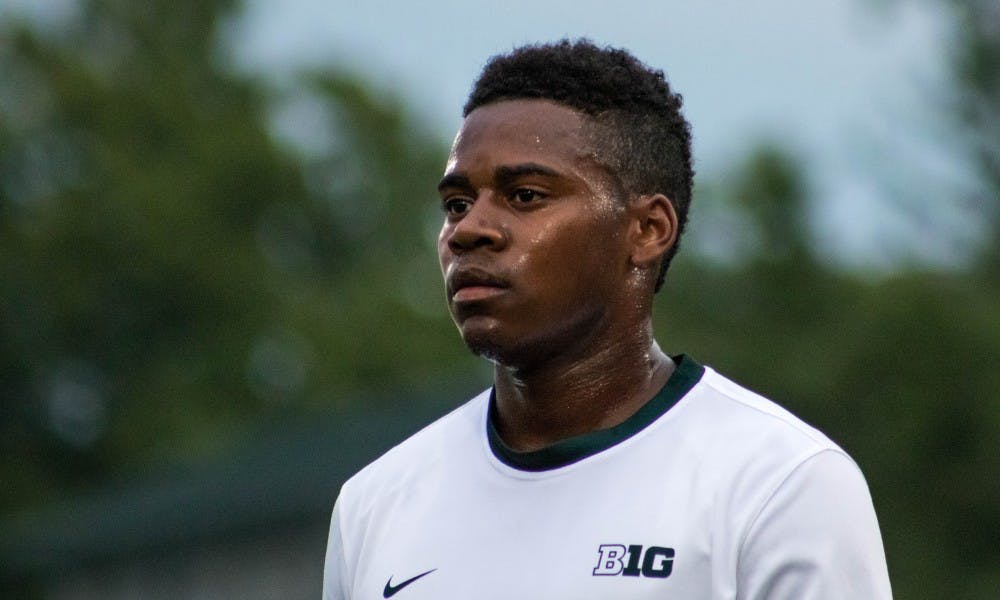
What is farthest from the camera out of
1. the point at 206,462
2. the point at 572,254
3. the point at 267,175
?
the point at 267,175

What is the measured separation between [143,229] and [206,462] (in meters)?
7.03

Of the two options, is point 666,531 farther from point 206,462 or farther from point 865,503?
point 206,462

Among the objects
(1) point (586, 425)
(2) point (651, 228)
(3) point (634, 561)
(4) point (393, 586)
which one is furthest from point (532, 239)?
(4) point (393, 586)

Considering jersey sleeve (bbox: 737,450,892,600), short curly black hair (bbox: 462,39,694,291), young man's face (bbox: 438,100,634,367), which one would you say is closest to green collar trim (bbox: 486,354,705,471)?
young man's face (bbox: 438,100,634,367)

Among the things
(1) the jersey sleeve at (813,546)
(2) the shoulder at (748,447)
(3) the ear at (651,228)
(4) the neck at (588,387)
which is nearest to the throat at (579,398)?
(4) the neck at (588,387)

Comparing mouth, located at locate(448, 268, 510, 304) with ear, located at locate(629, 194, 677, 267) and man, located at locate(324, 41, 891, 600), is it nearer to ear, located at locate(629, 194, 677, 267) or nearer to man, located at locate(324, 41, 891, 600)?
man, located at locate(324, 41, 891, 600)

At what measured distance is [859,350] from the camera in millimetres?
27359

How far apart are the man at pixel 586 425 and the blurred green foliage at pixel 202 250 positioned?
102ft

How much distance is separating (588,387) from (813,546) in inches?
33.4

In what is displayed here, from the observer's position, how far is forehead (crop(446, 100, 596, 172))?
5.31m

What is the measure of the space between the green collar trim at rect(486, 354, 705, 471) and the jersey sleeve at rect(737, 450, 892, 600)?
53 centimetres

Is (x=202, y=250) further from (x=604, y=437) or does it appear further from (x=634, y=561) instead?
(x=634, y=561)

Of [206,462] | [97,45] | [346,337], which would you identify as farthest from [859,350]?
[97,45]

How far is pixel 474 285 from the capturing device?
530cm
